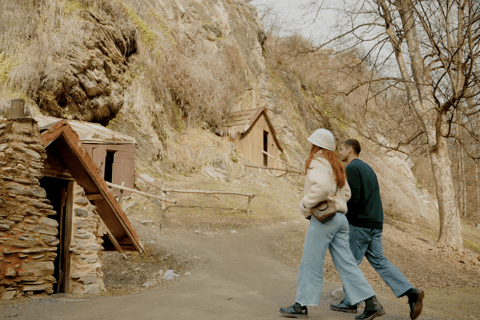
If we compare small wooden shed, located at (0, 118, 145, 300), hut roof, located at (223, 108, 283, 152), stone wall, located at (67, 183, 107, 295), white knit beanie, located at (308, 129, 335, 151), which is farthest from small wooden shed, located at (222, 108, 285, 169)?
white knit beanie, located at (308, 129, 335, 151)

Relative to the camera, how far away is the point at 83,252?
6359 mm

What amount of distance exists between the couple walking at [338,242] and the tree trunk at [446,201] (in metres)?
9.20

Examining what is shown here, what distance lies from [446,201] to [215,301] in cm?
974

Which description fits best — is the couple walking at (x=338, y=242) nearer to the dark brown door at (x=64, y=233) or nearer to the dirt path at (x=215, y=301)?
the dirt path at (x=215, y=301)

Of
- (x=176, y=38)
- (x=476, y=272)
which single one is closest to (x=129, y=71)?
(x=176, y=38)

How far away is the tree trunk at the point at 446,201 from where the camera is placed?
11.7m

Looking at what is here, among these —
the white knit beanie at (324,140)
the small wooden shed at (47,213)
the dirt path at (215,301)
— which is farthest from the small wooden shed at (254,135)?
the white knit beanie at (324,140)

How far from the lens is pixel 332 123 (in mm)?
32406

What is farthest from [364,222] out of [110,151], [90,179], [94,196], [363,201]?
[110,151]

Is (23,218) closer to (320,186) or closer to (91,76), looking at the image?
Answer: (320,186)

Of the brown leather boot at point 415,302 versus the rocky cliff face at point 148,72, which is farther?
the rocky cliff face at point 148,72

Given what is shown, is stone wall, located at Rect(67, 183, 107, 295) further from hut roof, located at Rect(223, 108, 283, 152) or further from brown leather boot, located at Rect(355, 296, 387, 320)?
hut roof, located at Rect(223, 108, 283, 152)

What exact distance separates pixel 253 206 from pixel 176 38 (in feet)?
38.9

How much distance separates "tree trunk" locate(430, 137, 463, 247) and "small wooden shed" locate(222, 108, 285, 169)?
42.4 ft
